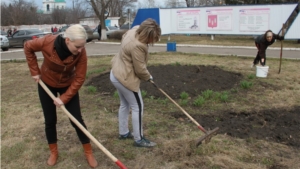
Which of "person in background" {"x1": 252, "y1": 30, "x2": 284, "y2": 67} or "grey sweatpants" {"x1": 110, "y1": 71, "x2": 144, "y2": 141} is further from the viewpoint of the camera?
"person in background" {"x1": 252, "y1": 30, "x2": 284, "y2": 67}

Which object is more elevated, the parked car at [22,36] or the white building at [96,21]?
the white building at [96,21]

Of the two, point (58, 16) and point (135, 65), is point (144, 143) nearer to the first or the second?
point (135, 65)

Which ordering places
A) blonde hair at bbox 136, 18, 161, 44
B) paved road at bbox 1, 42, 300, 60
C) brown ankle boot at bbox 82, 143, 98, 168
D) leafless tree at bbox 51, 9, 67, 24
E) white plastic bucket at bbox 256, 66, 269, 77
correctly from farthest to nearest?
leafless tree at bbox 51, 9, 67, 24
paved road at bbox 1, 42, 300, 60
white plastic bucket at bbox 256, 66, 269, 77
brown ankle boot at bbox 82, 143, 98, 168
blonde hair at bbox 136, 18, 161, 44

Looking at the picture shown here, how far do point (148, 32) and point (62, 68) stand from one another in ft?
3.35

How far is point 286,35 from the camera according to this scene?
17.0 meters

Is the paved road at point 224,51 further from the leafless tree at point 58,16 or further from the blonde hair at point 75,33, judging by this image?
the leafless tree at point 58,16

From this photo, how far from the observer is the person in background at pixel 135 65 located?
11.0ft

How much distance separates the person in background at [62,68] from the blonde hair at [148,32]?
674mm

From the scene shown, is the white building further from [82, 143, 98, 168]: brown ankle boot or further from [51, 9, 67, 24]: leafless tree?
[82, 143, 98, 168]: brown ankle boot

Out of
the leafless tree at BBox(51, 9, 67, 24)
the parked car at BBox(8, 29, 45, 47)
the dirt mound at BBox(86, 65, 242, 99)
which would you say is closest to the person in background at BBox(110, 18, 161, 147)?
the dirt mound at BBox(86, 65, 242, 99)

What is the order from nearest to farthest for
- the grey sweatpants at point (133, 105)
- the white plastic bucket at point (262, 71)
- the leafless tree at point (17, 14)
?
the grey sweatpants at point (133, 105) → the white plastic bucket at point (262, 71) → the leafless tree at point (17, 14)

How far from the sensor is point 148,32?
330 centimetres

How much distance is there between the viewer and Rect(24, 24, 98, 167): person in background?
2.95m

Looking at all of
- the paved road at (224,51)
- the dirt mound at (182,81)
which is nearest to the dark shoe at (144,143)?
the dirt mound at (182,81)
